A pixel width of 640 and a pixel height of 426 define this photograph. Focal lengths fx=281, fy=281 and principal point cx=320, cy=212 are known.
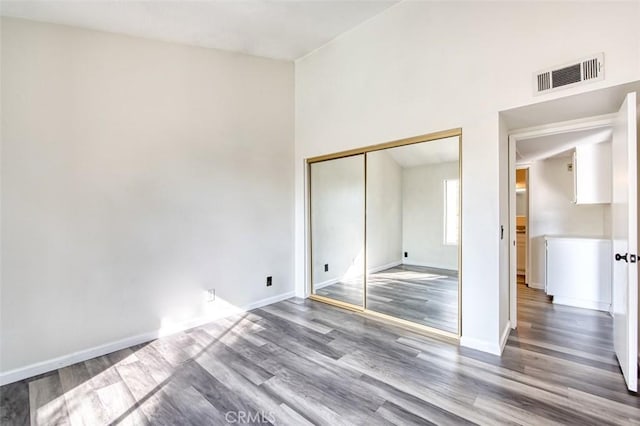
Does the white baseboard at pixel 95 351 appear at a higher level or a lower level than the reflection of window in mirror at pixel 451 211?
lower

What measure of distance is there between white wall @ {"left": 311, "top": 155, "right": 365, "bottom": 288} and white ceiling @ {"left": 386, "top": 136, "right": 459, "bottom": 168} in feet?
2.25

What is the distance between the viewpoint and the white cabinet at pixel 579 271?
3549 mm

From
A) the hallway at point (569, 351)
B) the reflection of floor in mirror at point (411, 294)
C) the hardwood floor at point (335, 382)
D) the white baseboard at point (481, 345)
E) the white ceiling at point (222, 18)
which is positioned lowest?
the hardwood floor at point (335, 382)

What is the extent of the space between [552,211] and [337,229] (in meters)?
3.45

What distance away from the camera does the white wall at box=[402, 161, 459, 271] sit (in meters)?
3.13

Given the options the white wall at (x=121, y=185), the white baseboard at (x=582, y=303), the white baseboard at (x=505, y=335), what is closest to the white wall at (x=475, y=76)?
the white baseboard at (x=505, y=335)

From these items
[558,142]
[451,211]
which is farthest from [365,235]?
[558,142]

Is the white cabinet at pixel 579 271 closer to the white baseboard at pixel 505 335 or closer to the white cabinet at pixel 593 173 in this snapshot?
the white cabinet at pixel 593 173

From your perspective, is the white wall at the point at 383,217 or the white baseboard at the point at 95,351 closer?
the white baseboard at the point at 95,351

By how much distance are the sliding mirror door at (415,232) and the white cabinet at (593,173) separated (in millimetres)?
2204

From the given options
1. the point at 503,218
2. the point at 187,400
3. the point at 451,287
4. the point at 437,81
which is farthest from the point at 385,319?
the point at 437,81

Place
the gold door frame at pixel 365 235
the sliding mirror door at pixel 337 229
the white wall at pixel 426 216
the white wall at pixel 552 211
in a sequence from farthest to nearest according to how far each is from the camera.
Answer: the white wall at pixel 552 211, the sliding mirror door at pixel 337 229, the white wall at pixel 426 216, the gold door frame at pixel 365 235

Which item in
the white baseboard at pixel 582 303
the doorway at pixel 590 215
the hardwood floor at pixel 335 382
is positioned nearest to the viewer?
the hardwood floor at pixel 335 382

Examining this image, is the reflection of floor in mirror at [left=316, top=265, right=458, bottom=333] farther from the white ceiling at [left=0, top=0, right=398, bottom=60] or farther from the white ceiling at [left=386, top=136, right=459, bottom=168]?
the white ceiling at [left=0, top=0, right=398, bottom=60]
